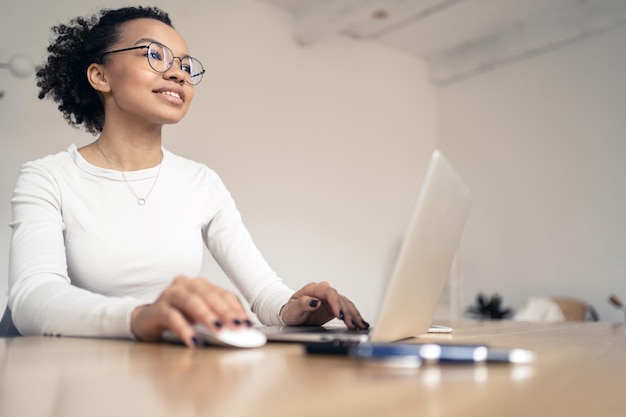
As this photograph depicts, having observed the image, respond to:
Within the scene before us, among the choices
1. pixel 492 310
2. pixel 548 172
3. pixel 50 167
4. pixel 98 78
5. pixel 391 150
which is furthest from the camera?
pixel 391 150

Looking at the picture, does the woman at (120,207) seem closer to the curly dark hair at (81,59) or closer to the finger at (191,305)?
the curly dark hair at (81,59)

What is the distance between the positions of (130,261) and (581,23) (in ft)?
12.9

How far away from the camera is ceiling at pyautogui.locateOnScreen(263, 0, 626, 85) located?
373 cm

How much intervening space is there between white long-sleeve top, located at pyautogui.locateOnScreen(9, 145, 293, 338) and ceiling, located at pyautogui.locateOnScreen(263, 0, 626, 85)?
2.72 meters

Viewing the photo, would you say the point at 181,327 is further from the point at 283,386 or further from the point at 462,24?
the point at 462,24

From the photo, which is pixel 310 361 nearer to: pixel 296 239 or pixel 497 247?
pixel 296 239

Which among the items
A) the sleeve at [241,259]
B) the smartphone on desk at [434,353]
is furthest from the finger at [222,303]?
the sleeve at [241,259]

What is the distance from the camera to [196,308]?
51 cm

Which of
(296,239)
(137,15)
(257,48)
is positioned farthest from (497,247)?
(137,15)

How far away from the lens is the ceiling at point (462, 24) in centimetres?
373

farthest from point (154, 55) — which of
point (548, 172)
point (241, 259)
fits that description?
point (548, 172)

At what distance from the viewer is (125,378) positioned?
15.9 inches

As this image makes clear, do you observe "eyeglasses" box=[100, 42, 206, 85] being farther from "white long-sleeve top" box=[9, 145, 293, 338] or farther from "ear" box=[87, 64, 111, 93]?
"white long-sleeve top" box=[9, 145, 293, 338]

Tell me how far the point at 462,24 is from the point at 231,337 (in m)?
4.12
